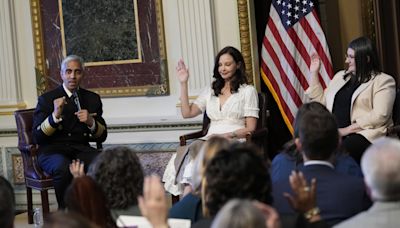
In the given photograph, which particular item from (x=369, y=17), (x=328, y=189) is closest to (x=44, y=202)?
(x=369, y=17)

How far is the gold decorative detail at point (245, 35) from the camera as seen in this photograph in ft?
22.0

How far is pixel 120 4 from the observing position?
718 cm

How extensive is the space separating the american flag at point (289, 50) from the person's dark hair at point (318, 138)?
3.25m

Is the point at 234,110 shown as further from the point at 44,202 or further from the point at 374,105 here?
the point at 44,202

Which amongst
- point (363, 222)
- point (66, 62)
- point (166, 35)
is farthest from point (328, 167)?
point (166, 35)

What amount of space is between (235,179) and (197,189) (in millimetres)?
650

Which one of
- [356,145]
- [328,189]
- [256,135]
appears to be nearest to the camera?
[328,189]

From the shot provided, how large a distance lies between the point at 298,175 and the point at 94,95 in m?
3.69

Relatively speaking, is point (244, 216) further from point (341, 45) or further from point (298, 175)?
point (341, 45)

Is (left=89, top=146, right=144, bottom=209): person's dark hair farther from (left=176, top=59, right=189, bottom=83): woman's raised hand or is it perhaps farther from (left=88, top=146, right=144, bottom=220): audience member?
(left=176, top=59, right=189, bottom=83): woman's raised hand

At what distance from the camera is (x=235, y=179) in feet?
8.94

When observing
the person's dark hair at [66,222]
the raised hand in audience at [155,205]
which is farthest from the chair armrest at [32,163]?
the person's dark hair at [66,222]

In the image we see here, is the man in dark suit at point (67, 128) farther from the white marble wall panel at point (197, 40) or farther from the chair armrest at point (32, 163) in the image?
the white marble wall panel at point (197, 40)

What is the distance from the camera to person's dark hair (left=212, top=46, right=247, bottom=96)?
6016 millimetres
